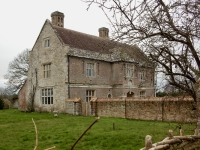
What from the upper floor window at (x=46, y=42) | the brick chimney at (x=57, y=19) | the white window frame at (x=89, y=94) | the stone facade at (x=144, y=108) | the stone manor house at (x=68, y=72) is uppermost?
the brick chimney at (x=57, y=19)

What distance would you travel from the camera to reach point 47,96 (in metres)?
25.1

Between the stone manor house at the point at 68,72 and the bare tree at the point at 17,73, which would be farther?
the bare tree at the point at 17,73

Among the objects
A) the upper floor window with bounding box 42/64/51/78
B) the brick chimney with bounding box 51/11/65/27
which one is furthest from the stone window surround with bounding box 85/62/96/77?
the brick chimney with bounding box 51/11/65/27

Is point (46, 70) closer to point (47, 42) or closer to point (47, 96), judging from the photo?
point (47, 96)

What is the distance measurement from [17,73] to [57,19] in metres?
17.2

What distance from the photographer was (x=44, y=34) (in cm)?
2589

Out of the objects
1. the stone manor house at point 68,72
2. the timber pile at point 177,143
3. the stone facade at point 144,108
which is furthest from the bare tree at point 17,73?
the timber pile at point 177,143

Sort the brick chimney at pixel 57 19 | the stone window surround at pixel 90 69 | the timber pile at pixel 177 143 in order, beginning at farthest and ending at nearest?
1. the brick chimney at pixel 57 19
2. the stone window surround at pixel 90 69
3. the timber pile at pixel 177 143

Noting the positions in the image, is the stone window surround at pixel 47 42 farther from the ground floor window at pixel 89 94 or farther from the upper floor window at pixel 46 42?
the ground floor window at pixel 89 94

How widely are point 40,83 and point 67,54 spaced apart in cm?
565

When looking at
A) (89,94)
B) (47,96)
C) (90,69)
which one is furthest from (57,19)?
(89,94)

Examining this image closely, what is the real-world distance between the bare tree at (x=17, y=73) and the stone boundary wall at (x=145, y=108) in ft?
81.6

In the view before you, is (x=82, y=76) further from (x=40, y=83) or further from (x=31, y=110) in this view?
(x=31, y=110)

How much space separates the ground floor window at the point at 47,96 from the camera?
81.0 ft
